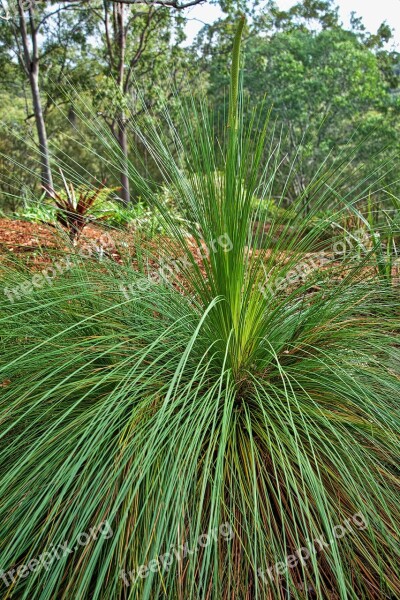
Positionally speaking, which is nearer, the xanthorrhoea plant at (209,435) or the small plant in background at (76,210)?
the xanthorrhoea plant at (209,435)

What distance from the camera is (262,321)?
191 cm

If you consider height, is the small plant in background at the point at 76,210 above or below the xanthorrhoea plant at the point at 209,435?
above

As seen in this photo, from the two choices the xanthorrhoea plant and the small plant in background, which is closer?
the xanthorrhoea plant

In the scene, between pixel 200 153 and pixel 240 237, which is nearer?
pixel 240 237

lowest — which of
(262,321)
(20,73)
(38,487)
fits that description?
(38,487)

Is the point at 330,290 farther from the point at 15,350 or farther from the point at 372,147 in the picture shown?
the point at 372,147

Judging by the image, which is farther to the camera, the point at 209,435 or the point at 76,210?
the point at 76,210

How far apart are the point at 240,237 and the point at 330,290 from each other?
0.51 m

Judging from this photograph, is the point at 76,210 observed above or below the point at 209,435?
above

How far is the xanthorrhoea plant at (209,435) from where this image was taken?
4.25 ft

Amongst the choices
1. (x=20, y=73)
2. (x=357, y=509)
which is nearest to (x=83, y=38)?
(x=20, y=73)

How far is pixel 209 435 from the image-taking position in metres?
1.64

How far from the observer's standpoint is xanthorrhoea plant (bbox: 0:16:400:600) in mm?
1295

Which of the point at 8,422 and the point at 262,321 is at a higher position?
the point at 262,321
